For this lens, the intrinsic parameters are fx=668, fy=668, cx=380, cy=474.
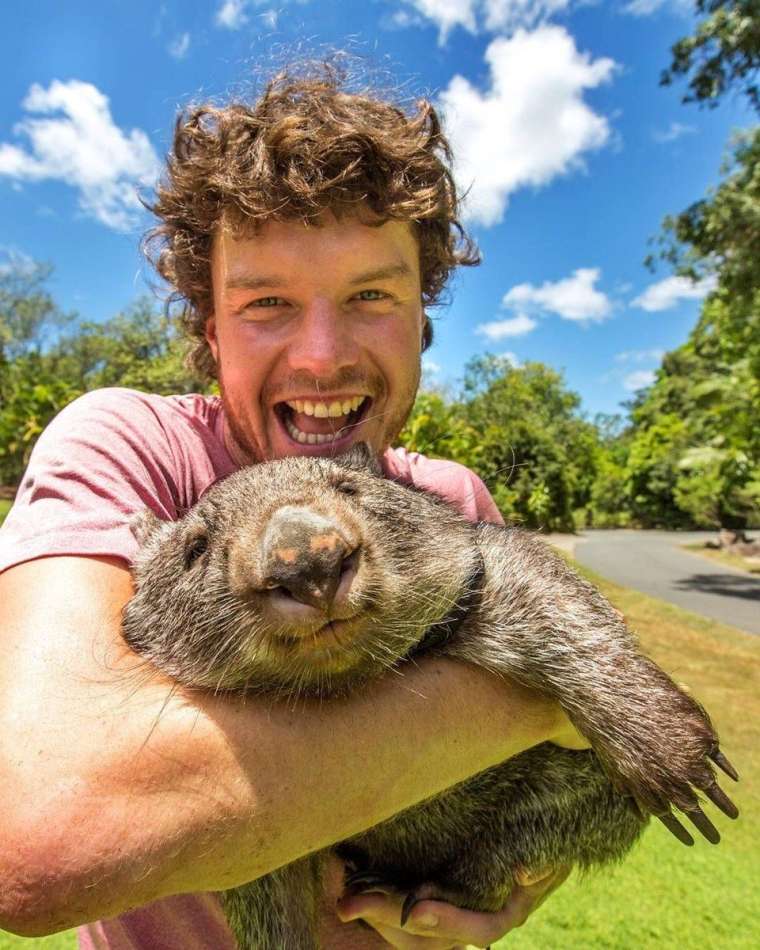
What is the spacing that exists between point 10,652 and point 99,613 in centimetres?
20

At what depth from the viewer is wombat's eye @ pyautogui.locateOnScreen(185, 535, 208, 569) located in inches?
84.9

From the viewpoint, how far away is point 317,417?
109 inches

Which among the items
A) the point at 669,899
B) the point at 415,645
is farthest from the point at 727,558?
the point at 415,645

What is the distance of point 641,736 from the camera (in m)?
2.13

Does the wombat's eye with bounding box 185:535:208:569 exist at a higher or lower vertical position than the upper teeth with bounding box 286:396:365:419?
lower

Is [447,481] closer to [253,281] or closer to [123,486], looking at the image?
[253,281]

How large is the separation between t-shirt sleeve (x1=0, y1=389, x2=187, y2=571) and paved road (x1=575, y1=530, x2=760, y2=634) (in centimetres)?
1799

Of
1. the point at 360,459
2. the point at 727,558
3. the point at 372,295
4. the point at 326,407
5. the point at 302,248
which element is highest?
the point at 302,248

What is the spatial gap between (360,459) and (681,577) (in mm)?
25394

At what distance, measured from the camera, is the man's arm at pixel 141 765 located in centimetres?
130

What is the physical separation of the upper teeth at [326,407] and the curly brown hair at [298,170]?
26.7 inches

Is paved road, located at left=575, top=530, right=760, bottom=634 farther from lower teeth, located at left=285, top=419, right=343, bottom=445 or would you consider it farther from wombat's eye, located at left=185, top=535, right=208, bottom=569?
wombat's eye, located at left=185, top=535, right=208, bottom=569

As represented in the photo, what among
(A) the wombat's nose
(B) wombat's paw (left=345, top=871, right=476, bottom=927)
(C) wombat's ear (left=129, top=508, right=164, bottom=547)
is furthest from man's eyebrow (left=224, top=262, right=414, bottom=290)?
(B) wombat's paw (left=345, top=871, right=476, bottom=927)

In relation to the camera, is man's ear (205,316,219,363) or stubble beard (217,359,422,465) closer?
stubble beard (217,359,422,465)
